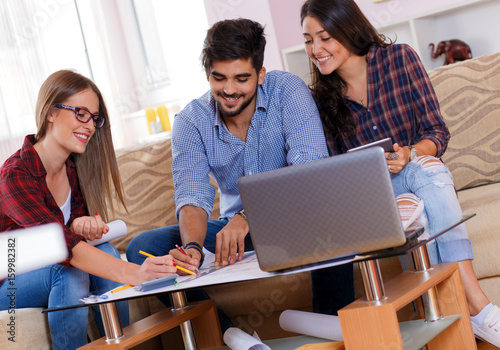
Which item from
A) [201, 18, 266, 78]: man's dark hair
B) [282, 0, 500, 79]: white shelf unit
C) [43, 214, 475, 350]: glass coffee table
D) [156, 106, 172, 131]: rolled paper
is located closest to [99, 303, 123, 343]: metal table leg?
[43, 214, 475, 350]: glass coffee table

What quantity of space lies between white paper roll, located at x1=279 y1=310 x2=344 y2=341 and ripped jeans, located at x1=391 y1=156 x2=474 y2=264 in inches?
10.9

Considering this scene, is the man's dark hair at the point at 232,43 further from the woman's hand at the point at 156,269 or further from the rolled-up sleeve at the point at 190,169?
the woman's hand at the point at 156,269

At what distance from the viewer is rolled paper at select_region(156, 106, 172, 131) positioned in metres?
4.17

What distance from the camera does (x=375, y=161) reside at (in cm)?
93

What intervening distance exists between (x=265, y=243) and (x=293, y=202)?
0.08 meters

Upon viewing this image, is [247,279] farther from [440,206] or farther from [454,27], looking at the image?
[454,27]

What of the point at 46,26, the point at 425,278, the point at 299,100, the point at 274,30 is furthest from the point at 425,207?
the point at 46,26

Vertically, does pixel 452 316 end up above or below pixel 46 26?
below

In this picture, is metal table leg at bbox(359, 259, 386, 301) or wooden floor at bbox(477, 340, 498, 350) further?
wooden floor at bbox(477, 340, 498, 350)

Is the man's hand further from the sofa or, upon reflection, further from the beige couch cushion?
the beige couch cushion

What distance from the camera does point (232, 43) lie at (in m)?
1.50

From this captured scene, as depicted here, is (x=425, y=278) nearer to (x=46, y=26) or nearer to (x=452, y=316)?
(x=452, y=316)

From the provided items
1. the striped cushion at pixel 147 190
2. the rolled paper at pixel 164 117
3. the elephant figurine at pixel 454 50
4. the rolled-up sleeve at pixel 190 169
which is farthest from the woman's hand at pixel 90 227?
the rolled paper at pixel 164 117

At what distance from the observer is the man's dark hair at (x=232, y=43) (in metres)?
1.50
